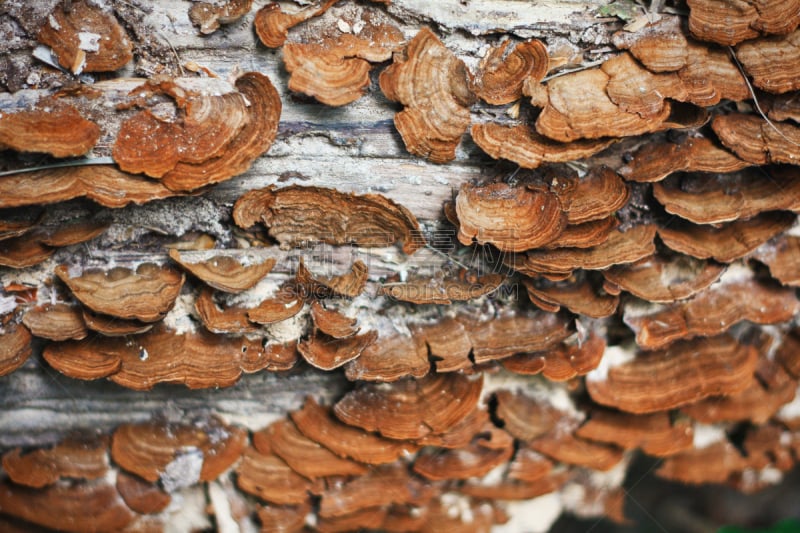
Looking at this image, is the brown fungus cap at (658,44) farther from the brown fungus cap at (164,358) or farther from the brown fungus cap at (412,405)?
the brown fungus cap at (164,358)

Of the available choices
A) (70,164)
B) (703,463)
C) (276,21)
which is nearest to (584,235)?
(276,21)

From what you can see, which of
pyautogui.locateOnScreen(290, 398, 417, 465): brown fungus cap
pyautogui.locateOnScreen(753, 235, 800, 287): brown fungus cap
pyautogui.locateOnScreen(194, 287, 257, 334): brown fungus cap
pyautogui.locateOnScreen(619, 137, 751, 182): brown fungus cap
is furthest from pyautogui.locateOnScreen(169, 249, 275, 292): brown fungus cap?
pyautogui.locateOnScreen(753, 235, 800, 287): brown fungus cap

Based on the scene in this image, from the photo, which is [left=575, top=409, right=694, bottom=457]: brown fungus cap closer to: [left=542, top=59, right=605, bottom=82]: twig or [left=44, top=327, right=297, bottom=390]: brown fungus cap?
[left=44, top=327, right=297, bottom=390]: brown fungus cap

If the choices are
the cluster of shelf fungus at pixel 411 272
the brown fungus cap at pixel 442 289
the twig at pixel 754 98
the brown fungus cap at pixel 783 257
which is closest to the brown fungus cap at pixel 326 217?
the cluster of shelf fungus at pixel 411 272

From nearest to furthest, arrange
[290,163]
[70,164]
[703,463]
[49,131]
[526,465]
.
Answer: [49,131], [70,164], [290,163], [526,465], [703,463]

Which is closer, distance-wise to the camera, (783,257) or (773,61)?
(773,61)

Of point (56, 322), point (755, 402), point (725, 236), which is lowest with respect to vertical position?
point (755, 402)

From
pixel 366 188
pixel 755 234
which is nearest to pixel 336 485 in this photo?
pixel 366 188

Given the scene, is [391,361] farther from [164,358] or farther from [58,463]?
[58,463]
